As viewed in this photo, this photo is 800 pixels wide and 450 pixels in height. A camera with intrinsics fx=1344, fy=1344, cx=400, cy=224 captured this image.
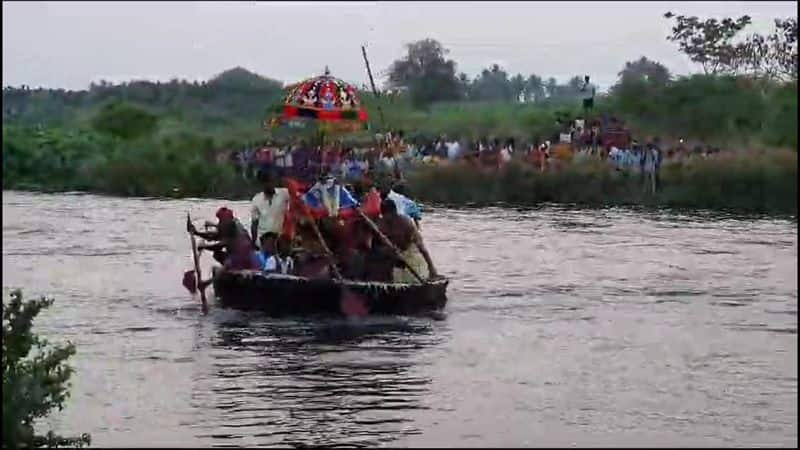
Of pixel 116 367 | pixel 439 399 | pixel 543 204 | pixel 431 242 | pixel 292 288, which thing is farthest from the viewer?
pixel 543 204

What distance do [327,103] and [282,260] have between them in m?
2.54

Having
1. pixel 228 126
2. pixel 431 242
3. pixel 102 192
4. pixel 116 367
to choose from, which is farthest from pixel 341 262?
pixel 102 192

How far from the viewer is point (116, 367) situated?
35.2ft

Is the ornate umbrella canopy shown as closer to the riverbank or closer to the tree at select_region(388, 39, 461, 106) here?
the tree at select_region(388, 39, 461, 106)

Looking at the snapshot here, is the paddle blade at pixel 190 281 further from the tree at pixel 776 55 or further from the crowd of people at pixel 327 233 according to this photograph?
the tree at pixel 776 55

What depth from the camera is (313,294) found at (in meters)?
12.6

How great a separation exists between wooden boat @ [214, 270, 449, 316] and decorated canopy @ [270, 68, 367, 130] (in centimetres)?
212

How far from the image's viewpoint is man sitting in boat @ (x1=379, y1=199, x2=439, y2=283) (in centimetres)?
1279

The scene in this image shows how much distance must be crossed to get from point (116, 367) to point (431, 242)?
39.0ft

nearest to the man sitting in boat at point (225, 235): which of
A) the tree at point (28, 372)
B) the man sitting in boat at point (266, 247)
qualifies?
the man sitting in boat at point (266, 247)

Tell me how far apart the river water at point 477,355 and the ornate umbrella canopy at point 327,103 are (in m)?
2.37

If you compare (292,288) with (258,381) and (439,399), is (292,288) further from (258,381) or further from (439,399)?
(439,399)

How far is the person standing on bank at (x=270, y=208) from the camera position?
12.9 metres

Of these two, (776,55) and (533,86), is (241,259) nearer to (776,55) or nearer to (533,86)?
(533,86)
